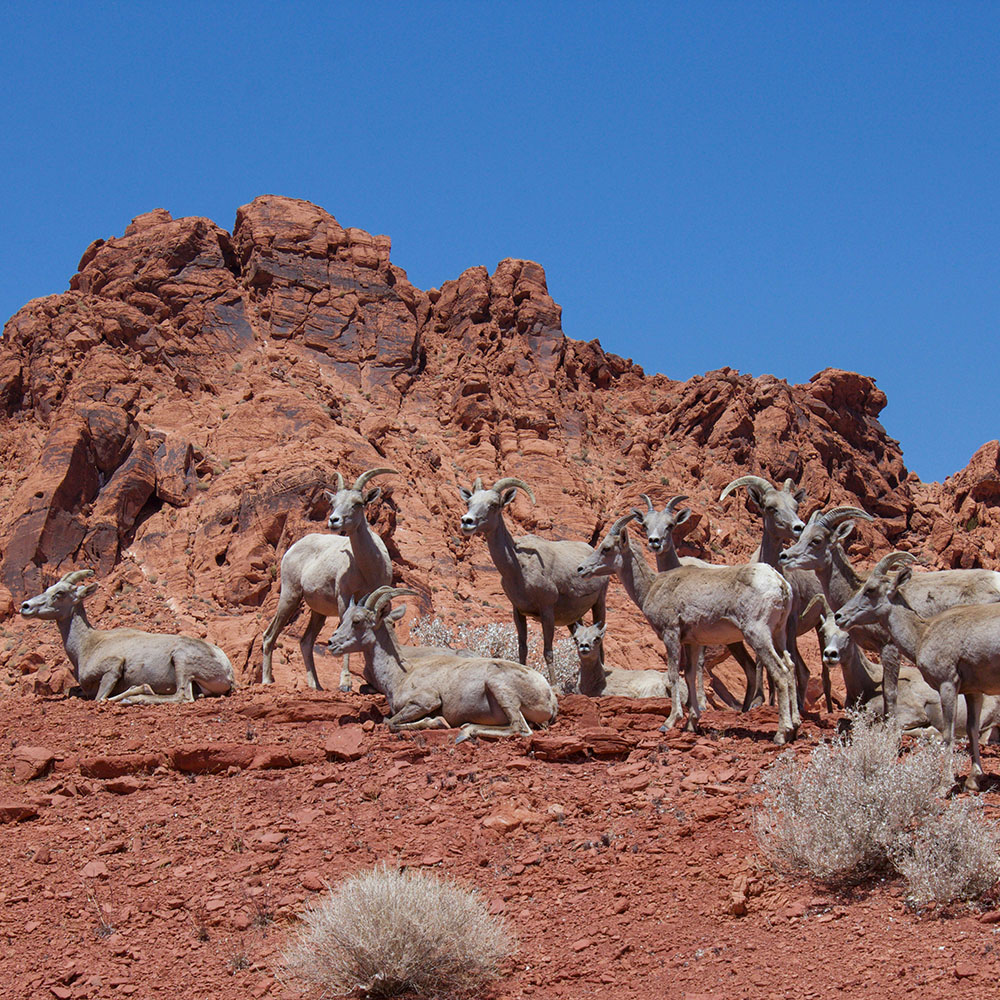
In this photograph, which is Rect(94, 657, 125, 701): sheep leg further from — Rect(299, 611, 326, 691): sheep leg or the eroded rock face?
the eroded rock face

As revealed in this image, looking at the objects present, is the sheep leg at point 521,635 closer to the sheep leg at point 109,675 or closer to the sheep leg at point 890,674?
the sheep leg at point 890,674

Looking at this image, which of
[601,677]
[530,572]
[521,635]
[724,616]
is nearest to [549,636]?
[521,635]

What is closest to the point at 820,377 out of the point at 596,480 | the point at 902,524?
the point at 902,524

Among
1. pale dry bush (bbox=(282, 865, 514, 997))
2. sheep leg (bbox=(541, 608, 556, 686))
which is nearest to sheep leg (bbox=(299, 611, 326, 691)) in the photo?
sheep leg (bbox=(541, 608, 556, 686))

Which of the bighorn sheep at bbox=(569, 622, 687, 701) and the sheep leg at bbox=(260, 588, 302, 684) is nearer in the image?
the bighorn sheep at bbox=(569, 622, 687, 701)

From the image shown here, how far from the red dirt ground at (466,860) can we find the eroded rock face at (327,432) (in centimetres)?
1236

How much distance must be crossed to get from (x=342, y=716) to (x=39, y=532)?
22.0 m

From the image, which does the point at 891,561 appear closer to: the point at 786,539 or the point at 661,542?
the point at 661,542

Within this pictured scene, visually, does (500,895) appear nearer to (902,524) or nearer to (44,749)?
(44,749)

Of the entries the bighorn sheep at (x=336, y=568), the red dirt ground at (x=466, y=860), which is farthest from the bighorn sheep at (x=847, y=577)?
the bighorn sheep at (x=336, y=568)

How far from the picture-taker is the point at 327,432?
36.9 m

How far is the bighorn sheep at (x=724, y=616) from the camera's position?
1160 centimetres

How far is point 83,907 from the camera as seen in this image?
368 inches

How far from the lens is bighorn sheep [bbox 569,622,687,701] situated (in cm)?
1614
